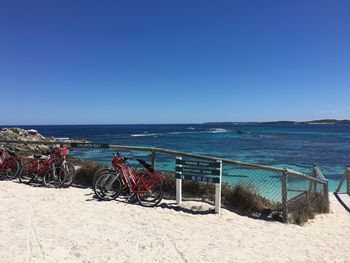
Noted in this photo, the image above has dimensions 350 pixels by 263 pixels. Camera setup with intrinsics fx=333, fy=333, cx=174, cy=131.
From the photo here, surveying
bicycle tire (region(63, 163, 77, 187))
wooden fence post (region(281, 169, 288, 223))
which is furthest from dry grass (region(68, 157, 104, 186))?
wooden fence post (region(281, 169, 288, 223))

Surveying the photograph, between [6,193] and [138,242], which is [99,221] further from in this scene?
[6,193]

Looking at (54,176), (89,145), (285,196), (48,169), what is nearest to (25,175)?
(48,169)

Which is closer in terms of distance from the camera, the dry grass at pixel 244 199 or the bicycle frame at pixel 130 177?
the bicycle frame at pixel 130 177

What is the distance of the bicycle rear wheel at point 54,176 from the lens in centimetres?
936

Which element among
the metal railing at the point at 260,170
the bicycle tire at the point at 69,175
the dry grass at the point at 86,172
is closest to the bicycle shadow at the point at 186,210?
the metal railing at the point at 260,170

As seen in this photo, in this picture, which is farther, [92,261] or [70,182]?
[70,182]

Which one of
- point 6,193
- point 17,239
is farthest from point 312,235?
point 6,193

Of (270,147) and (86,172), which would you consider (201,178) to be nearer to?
(86,172)

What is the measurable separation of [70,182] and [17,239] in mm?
3965

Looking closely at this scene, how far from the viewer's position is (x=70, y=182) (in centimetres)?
937

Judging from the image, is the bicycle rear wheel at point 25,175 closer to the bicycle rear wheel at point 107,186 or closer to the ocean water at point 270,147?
the bicycle rear wheel at point 107,186

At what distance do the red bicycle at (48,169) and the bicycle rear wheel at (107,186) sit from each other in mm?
1507

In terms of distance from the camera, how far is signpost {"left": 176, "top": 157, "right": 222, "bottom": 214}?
Answer: 7.59 meters

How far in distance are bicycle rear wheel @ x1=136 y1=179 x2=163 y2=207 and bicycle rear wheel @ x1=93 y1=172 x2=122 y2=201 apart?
571 millimetres
